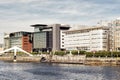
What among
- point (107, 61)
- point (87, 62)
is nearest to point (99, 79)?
point (107, 61)

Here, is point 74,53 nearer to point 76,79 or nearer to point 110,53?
point 110,53

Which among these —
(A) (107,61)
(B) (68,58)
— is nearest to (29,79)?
(A) (107,61)

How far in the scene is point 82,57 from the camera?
582 ft

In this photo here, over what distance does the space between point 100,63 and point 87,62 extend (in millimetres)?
11650

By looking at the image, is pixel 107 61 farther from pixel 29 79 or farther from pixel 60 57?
pixel 29 79

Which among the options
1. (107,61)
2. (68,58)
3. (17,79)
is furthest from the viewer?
(68,58)

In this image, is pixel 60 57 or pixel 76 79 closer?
pixel 76 79

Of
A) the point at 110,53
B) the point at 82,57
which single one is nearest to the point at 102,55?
the point at 110,53

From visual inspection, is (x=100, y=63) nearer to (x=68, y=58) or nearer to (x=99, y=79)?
(x=68, y=58)

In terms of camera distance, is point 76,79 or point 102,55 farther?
point 102,55

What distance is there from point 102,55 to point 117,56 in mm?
8324

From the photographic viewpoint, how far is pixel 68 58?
18825 cm

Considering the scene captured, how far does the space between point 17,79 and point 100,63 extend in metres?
80.4

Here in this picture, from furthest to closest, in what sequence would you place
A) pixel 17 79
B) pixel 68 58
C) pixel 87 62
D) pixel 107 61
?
pixel 68 58
pixel 87 62
pixel 107 61
pixel 17 79
